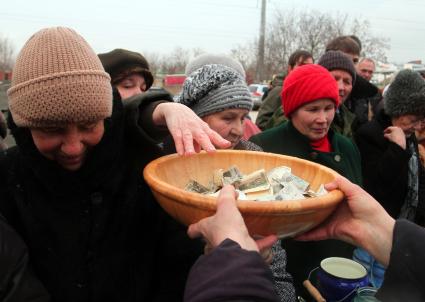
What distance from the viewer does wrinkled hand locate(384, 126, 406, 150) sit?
2719 mm

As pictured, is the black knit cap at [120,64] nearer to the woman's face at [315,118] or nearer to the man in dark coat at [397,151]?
the woman's face at [315,118]

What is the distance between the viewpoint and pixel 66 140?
1.15m

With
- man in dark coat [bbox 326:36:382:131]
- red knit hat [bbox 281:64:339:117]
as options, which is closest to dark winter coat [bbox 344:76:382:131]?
man in dark coat [bbox 326:36:382:131]

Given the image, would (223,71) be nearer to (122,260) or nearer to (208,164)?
(208,164)

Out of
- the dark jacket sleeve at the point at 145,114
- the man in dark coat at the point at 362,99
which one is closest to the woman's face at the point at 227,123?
the dark jacket sleeve at the point at 145,114

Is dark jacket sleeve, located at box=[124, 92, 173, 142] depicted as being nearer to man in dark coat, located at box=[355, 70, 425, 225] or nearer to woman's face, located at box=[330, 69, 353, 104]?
man in dark coat, located at box=[355, 70, 425, 225]

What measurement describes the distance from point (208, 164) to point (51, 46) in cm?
75

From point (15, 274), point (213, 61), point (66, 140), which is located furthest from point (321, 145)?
point (15, 274)

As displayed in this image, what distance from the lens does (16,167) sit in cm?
124

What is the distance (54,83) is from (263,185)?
0.77 m

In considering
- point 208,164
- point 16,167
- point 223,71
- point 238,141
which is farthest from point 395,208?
point 16,167

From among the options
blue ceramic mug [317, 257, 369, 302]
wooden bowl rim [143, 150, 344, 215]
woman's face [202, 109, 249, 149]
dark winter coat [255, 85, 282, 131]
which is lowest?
blue ceramic mug [317, 257, 369, 302]

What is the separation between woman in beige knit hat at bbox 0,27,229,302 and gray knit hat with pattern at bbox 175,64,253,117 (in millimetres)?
706

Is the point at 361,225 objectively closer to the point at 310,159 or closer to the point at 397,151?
the point at 310,159
